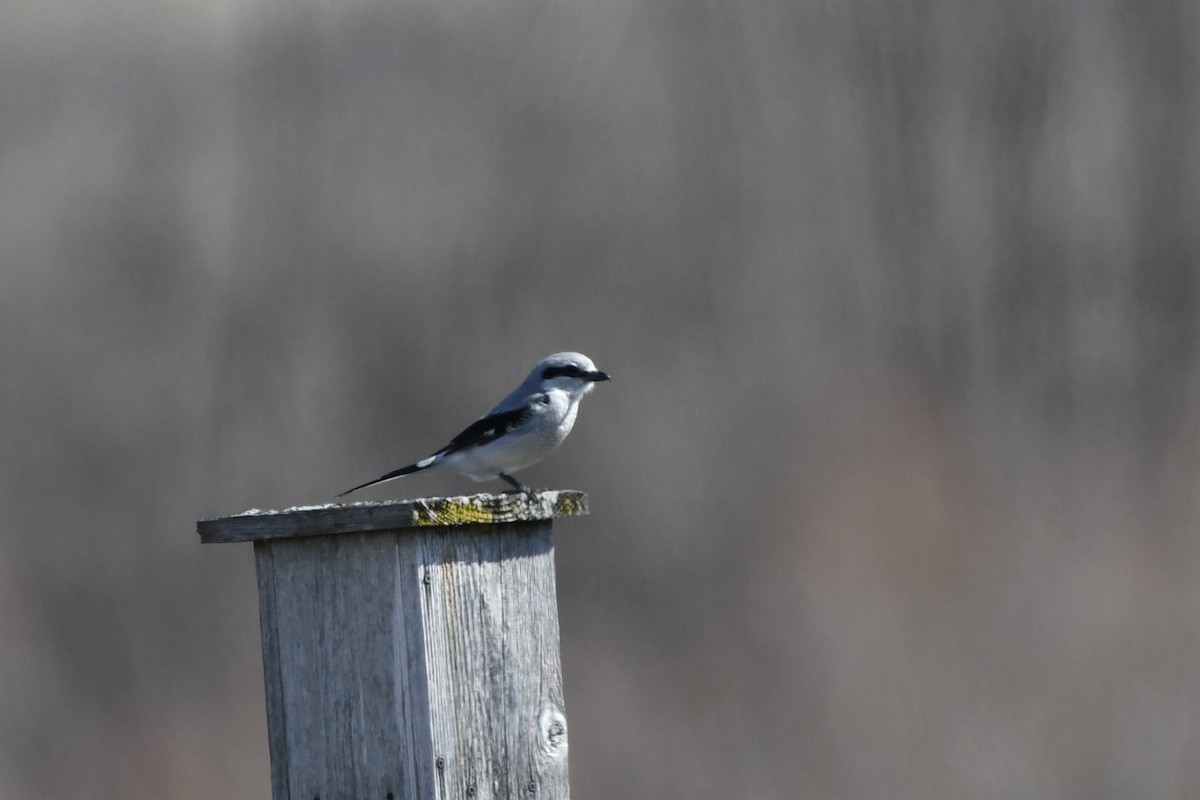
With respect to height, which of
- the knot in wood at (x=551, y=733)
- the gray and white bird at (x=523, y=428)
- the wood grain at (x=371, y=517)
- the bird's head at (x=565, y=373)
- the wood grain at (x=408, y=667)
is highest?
the bird's head at (x=565, y=373)

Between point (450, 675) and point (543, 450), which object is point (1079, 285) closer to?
point (543, 450)

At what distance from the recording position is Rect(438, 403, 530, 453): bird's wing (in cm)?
427

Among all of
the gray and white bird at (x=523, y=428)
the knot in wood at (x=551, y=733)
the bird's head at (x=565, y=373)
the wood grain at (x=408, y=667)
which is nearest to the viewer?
the wood grain at (x=408, y=667)

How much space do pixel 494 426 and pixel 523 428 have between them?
4.3 inches

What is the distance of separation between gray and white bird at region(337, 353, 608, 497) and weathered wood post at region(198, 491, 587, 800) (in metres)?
1.44

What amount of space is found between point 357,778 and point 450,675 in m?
0.26

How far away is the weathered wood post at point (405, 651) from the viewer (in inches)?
101

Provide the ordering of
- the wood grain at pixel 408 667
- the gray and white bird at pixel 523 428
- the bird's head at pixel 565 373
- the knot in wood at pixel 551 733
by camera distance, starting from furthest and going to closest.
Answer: the bird's head at pixel 565 373 → the gray and white bird at pixel 523 428 → the knot in wood at pixel 551 733 → the wood grain at pixel 408 667

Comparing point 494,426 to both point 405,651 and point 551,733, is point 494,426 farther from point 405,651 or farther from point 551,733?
point 405,651

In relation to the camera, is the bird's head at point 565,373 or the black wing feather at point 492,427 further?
the bird's head at point 565,373

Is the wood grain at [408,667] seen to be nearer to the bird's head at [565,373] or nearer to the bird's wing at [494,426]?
A: the bird's wing at [494,426]

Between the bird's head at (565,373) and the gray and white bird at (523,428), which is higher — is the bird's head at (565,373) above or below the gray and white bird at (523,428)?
above

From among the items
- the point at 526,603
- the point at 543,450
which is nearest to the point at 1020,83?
the point at 543,450

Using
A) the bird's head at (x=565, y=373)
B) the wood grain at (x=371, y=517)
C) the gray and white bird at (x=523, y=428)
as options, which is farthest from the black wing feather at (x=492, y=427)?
the wood grain at (x=371, y=517)
